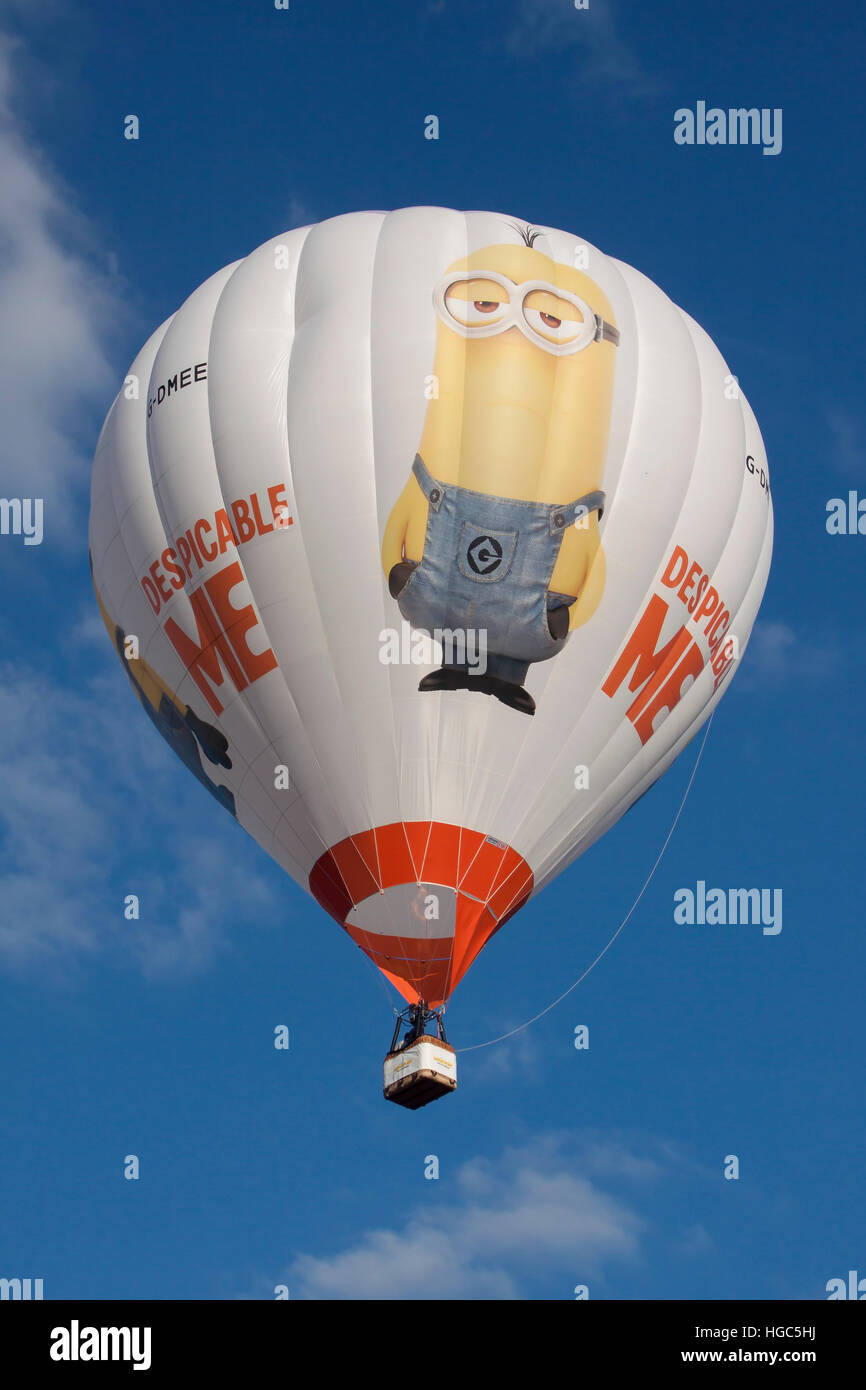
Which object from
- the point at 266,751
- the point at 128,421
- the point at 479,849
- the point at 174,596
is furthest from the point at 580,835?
the point at 128,421

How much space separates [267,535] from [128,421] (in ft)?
9.59

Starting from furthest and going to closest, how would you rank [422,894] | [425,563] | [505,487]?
[505,487] → [425,563] → [422,894]

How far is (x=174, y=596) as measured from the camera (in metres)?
24.0

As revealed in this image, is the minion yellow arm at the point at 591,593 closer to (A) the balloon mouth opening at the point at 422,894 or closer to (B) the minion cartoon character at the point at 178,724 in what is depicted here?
(A) the balloon mouth opening at the point at 422,894

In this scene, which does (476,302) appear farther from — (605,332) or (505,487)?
(505,487)

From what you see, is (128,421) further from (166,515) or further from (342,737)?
(342,737)

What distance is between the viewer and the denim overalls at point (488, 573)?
74.6 ft

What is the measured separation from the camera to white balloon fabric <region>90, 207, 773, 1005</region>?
22.8m

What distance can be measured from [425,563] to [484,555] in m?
0.62

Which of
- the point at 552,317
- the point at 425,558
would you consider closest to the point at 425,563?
the point at 425,558

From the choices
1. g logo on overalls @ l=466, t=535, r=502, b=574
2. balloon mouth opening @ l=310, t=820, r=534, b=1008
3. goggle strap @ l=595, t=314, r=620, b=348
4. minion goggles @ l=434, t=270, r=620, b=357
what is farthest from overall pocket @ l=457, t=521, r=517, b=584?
goggle strap @ l=595, t=314, r=620, b=348

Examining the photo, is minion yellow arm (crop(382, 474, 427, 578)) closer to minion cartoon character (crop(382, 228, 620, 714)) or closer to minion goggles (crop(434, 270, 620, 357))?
minion cartoon character (crop(382, 228, 620, 714))

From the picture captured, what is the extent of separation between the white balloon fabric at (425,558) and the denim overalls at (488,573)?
23 millimetres

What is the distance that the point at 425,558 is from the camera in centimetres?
2277
